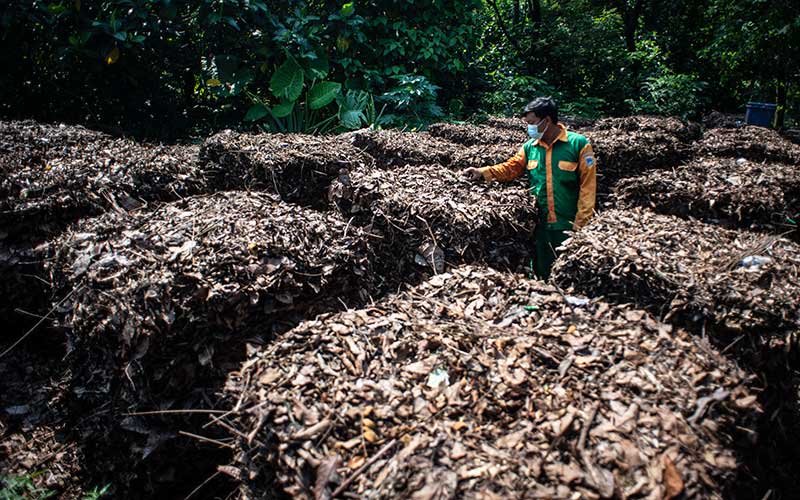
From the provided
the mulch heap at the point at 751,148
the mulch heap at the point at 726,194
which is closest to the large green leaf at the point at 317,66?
the mulch heap at the point at 726,194

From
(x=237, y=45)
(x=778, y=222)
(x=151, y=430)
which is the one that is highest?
(x=237, y=45)

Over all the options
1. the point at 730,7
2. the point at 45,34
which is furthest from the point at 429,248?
the point at 730,7

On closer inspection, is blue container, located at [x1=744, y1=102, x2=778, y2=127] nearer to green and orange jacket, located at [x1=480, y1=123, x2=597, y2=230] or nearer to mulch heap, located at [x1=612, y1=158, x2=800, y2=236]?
mulch heap, located at [x1=612, y1=158, x2=800, y2=236]

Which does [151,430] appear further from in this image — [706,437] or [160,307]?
[706,437]

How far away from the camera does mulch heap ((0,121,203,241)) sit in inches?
137

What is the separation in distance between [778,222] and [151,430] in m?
4.80

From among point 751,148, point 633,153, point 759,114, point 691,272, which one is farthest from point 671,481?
point 759,114

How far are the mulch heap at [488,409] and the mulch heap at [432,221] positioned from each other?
121cm

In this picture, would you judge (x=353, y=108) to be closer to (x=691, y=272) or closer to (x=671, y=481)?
(x=691, y=272)

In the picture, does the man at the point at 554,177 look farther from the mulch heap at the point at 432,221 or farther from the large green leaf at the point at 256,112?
the large green leaf at the point at 256,112

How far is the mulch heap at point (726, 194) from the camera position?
3.98 m

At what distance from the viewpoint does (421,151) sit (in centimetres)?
531

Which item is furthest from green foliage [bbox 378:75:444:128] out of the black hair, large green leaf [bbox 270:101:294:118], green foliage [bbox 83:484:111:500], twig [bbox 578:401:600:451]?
twig [bbox 578:401:600:451]

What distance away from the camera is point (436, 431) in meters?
1.70
